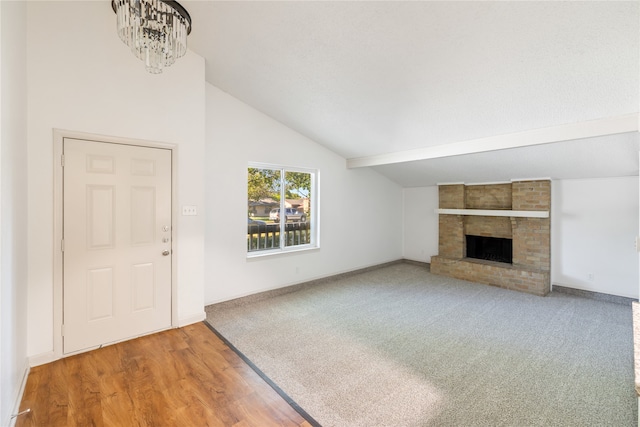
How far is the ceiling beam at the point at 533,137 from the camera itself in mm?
2717

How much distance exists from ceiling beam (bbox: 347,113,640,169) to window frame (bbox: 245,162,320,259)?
1333 millimetres

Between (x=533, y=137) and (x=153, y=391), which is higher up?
(x=533, y=137)

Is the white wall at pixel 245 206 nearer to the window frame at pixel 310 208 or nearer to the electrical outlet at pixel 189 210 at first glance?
the window frame at pixel 310 208

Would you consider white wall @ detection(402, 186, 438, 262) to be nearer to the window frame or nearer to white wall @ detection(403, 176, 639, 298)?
white wall @ detection(403, 176, 639, 298)

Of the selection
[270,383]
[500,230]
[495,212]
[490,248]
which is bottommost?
[270,383]

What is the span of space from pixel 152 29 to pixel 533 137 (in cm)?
374

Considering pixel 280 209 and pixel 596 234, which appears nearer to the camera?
pixel 596 234

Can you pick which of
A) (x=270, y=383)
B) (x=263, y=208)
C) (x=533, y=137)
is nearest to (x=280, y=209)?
(x=263, y=208)

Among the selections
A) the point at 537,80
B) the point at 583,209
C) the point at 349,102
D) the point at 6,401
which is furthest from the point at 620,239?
the point at 6,401

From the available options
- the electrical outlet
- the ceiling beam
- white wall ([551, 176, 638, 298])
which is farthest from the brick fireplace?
the electrical outlet

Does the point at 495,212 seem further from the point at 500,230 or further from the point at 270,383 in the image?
the point at 270,383

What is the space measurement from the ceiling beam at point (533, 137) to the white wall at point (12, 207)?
164 inches

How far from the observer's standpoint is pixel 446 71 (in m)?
2.62

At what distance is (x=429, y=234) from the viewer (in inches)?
245
